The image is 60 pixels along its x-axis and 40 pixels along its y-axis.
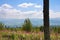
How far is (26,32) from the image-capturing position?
1052cm

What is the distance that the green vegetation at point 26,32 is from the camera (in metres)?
8.94

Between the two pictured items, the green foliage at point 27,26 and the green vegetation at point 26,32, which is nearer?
the green vegetation at point 26,32

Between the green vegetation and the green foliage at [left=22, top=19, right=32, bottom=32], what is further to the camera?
the green foliage at [left=22, top=19, right=32, bottom=32]

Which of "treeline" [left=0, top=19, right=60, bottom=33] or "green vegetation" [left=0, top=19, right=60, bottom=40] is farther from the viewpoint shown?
"treeline" [left=0, top=19, right=60, bottom=33]

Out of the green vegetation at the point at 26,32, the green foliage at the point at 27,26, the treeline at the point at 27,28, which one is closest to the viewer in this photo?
the green vegetation at the point at 26,32

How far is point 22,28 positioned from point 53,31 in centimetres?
213

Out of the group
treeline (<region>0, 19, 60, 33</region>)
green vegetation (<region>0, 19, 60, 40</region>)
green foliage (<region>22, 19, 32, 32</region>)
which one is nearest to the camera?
green vegetation (<region>0, 19, 60, 40</region>)

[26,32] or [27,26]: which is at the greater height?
[27,26]

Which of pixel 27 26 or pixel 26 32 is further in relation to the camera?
pixel 27 26

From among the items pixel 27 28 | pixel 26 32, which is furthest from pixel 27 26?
pixel 26 32

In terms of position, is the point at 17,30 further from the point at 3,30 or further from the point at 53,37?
the point at 53,37

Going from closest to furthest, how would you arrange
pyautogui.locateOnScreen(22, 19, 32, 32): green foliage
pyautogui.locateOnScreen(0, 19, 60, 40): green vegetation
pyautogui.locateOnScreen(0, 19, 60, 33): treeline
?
1. pyautogui.locateOnScreen(0, 19, 60, 40): green vegetation
2. pyautogui.locateOnScreen(0, 19, 60, 33): treeline
3. pyautogui.locateOnScreen(22, 19, 32, 32): green foliage

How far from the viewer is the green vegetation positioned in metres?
8.94

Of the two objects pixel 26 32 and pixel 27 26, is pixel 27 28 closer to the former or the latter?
pixel 27 26
